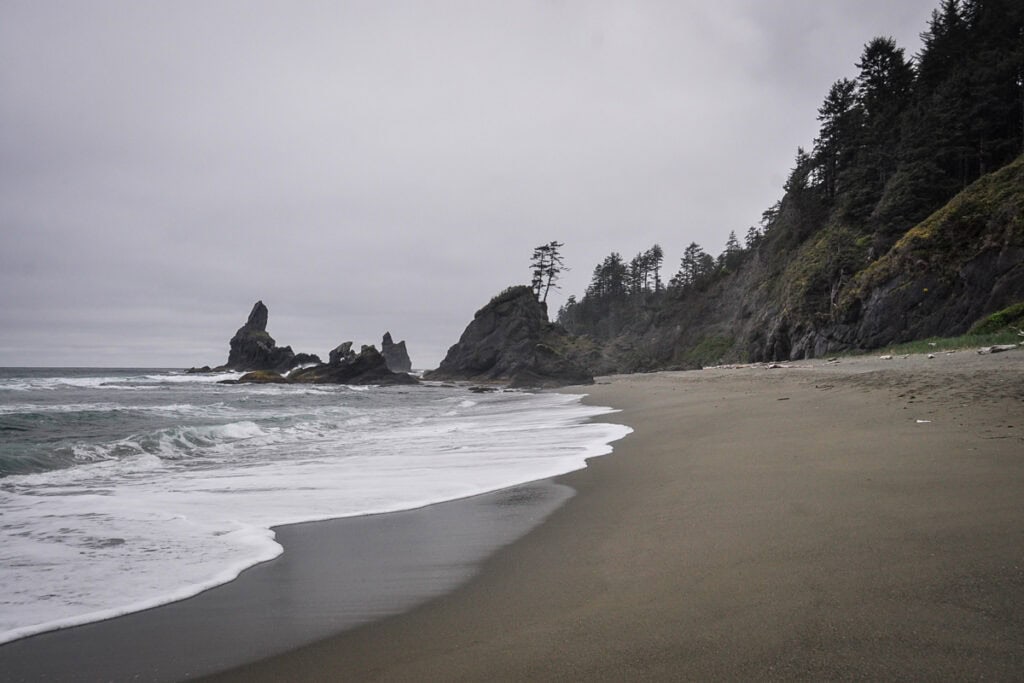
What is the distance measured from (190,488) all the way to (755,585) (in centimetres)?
681

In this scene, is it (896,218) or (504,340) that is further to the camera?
(504,340)

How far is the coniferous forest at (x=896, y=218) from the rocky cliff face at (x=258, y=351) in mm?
→ 43833

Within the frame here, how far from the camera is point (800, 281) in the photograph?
32094mm

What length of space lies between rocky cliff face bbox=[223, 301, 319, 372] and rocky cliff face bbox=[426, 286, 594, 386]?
20184 millimetres

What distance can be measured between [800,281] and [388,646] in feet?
116

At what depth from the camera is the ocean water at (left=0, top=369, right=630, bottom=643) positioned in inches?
137

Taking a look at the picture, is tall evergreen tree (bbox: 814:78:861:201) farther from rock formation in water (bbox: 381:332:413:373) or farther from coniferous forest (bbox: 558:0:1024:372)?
rock formation in water (bbox: 381:332:413:373)

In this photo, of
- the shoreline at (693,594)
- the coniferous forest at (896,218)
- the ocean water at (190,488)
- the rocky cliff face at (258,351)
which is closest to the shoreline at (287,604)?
the shoreline at (693,594)

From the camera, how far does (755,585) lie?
8.65 feet

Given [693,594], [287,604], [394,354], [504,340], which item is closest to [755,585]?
[693,594]

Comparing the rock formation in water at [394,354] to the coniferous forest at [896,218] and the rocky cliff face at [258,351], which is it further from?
the coniferous forest at [896,218]

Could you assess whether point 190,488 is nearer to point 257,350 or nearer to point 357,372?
point 357,372

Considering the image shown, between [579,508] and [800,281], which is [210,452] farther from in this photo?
[800,281]

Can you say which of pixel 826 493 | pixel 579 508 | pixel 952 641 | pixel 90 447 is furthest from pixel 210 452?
pixel 952 641
